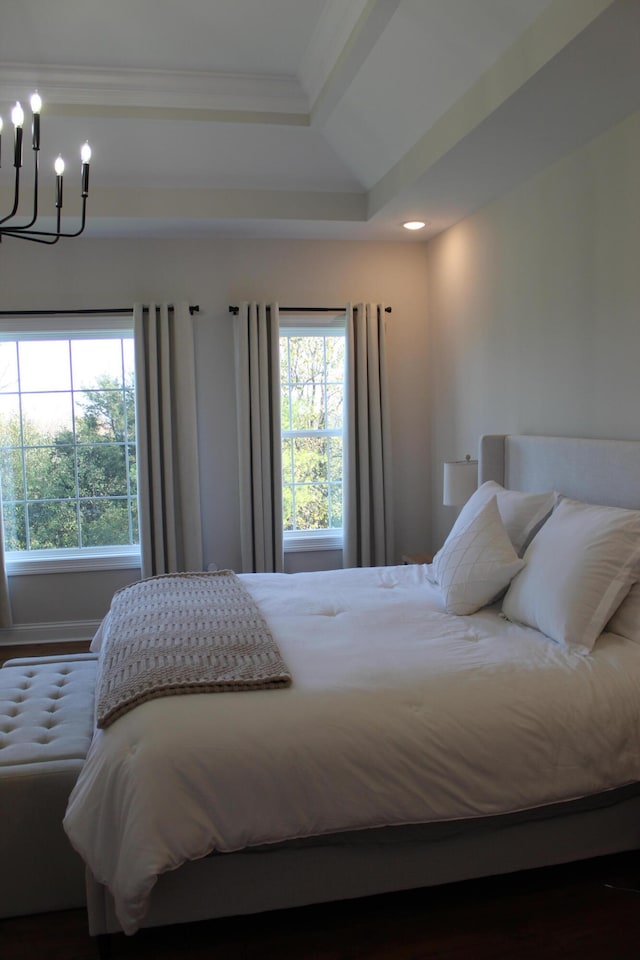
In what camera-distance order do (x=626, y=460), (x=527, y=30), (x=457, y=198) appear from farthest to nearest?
(x=457, y=198), (x=626, y=460), (x=527, y=30)

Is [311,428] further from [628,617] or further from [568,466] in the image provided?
[628,617]

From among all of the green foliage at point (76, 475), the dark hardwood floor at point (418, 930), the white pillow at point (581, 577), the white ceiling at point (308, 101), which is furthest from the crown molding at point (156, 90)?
the dark hardwood floor at point (418, 930)

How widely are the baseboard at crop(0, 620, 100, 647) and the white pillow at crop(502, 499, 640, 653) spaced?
10.4ft

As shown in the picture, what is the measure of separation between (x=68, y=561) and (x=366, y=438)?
6.98 feet

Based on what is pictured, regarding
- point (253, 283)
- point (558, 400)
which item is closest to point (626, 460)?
point (558, 400)

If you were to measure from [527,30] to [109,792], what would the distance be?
2.76 metres

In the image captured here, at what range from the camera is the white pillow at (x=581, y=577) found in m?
2.42

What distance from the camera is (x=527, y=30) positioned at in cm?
259

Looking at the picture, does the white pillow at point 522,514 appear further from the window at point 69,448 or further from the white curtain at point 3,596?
the white curtain at point 3,596

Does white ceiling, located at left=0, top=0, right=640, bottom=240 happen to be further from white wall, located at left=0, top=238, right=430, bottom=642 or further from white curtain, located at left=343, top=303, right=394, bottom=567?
white curtain, located at left=343, top=303, right=394, bottom=567

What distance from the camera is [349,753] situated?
78.2 inches

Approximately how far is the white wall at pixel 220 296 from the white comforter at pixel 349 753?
2806 millimetres

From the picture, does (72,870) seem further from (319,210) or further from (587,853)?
(319,210)

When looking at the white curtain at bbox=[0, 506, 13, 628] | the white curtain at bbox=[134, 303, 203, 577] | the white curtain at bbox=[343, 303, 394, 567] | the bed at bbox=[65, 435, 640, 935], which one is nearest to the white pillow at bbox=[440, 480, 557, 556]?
the bed at bbox=[65, 435, 640, 935]
